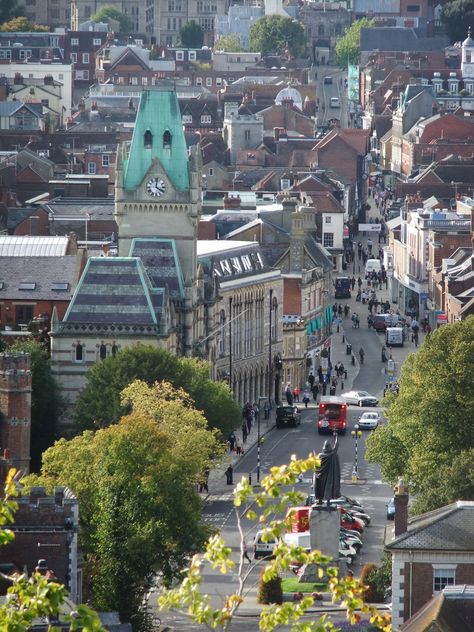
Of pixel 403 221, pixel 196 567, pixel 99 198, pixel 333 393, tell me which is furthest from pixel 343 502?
pixel 403 221

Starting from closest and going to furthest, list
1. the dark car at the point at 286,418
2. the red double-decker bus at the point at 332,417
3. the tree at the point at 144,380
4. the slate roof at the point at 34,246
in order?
the tree at the point at 144,380 → the red double-decker bus at the point at 332,417 → the dark car at the point at 286,418 → the slate roof at the point at 34,246

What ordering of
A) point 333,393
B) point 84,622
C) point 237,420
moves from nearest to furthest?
1. point 84,622
2. point 237,420
3. point 333,393

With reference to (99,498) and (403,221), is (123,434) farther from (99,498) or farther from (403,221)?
(403,221)

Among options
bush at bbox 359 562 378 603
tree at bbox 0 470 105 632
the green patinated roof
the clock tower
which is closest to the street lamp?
the clock tower

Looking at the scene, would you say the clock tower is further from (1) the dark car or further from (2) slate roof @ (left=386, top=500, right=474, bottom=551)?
(2) slate roof @ (left=386, top=500, right=474, bottom=551)

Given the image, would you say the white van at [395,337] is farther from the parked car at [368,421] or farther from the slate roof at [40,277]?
the slate roof at [40,277]

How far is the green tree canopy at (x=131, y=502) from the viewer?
8256cm

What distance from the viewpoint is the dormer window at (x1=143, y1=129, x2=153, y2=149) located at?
135 meters

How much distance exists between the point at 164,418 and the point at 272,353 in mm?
46798

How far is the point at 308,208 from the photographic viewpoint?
19025cm

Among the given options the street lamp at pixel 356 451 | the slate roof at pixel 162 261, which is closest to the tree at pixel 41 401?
the slate roof at pixel 162 261

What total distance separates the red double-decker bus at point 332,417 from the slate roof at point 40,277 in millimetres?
12332

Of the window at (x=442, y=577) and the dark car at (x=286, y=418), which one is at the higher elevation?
the window at (x=442, y=577)

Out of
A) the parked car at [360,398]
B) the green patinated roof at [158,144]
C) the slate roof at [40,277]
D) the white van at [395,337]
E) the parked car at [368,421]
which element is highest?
the green patinated roof at [158,144]
